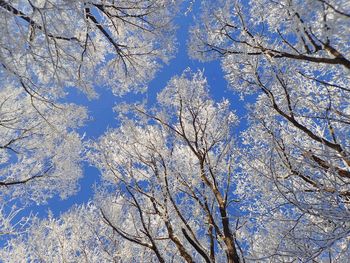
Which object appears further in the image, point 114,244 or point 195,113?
point 114,244

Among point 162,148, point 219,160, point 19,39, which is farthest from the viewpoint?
point 162,148

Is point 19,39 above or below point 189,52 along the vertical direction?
below

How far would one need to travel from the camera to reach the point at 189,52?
5.56 m

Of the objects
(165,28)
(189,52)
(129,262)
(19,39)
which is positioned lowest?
(19,39)

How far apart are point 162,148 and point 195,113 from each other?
1.14 metres

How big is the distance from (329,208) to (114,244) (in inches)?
257

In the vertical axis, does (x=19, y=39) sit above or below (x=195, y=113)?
below

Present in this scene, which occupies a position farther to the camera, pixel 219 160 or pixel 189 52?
pixel 219 160

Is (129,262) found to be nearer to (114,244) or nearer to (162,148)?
(114,244)

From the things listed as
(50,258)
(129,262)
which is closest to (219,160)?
(129,262)

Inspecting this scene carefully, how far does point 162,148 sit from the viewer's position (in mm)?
7395

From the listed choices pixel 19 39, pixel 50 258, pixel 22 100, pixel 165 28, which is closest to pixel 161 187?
pixel 165 28

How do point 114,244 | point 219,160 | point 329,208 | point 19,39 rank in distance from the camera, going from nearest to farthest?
1. point 19,39
2. point 329,208
3. point 219,160
4. point 114,244

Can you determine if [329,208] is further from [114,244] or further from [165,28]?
[114,244]
